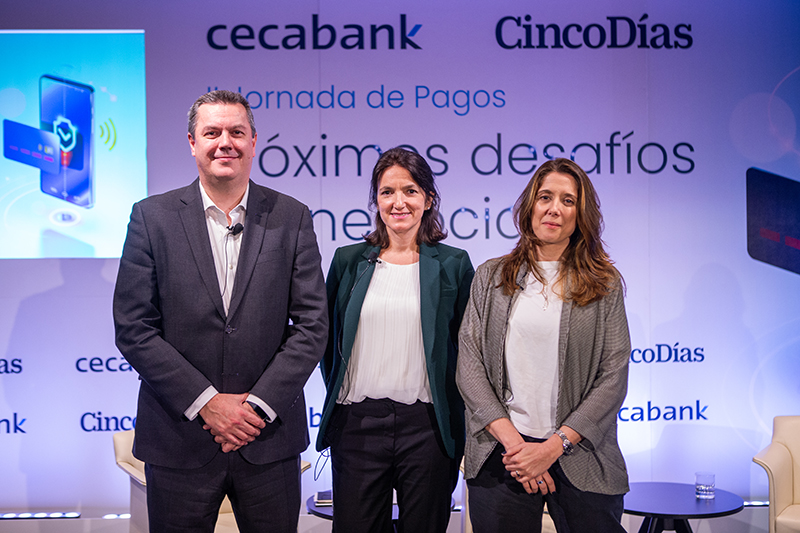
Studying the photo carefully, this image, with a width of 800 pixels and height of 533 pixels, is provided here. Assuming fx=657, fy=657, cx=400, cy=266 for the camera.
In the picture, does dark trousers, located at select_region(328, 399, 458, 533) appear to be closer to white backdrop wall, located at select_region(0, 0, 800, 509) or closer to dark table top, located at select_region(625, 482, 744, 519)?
dark table top, located at select_region(625, 482, 744, 519)

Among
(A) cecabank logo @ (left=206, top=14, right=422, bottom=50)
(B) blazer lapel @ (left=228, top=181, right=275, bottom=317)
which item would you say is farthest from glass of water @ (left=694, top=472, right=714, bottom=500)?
(A) cecabank logo @ (left=206, top=14, right=422, bottom=50)

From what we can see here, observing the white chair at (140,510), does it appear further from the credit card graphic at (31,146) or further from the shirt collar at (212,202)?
the credit card graphic at (31,146)

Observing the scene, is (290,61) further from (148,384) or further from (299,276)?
(148,384)

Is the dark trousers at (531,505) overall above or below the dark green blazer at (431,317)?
below

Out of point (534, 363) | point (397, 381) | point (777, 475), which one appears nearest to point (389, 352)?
point (397, 381)

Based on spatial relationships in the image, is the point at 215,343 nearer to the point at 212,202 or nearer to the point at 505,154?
the point at 212,202

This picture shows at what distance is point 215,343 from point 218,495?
1.67 feet

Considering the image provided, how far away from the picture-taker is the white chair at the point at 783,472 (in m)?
3.55

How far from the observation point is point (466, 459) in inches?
92.7

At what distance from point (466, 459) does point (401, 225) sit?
900 mm

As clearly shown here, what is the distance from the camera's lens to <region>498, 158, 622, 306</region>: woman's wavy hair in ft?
7.57

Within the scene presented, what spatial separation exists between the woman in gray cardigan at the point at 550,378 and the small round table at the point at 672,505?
1113mm

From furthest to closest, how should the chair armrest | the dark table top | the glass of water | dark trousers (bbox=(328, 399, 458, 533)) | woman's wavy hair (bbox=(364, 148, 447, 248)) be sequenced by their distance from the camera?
the chair armrest
the glass of water
the dark table top
woman's wavy hair (bbox=(364, 148, 447, 248))
dark trousers (bbox=(328, 399, 458, 533))

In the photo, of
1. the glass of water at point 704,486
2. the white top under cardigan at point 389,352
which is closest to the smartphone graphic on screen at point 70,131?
the white top under cardigan at point 389,352
